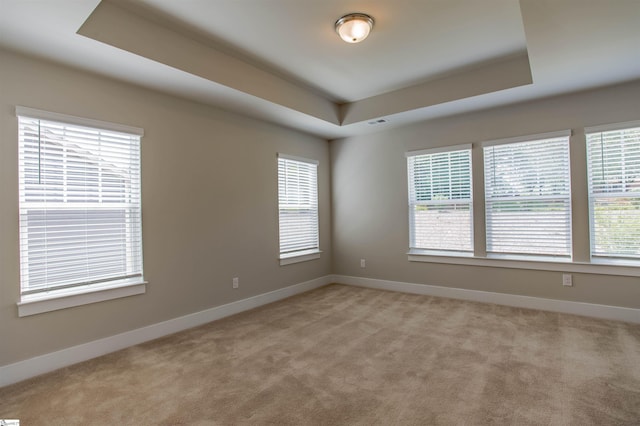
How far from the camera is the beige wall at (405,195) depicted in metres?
3.56

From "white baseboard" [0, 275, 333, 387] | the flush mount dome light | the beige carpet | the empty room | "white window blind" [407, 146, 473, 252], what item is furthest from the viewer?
"white window blind" [407, 146, 473, 252]

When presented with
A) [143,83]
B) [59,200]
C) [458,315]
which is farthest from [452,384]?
[143,83]

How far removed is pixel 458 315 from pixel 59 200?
162 inches

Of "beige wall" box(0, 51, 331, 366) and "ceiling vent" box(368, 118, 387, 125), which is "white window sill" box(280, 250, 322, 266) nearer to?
"beige wall" box(0, 51, 331, 366)

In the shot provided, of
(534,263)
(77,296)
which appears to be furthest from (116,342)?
(534,263)

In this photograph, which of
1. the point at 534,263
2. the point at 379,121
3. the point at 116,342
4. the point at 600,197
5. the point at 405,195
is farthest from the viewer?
the point at 405,195

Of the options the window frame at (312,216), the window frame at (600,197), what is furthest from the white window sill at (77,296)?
the window frame at (600,197)

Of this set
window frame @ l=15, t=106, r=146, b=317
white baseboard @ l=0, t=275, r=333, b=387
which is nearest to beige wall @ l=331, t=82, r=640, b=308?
white baseboard @ l=0, t=275, r=333, b=387

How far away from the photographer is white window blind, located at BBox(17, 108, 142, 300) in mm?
2553

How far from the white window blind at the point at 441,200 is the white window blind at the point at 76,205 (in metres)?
3.62

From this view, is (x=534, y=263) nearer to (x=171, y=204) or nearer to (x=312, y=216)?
(x=312, y=216)

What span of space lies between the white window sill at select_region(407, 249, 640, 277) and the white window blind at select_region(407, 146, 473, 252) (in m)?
0.13

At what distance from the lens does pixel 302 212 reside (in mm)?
5156

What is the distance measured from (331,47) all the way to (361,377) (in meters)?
2.89
